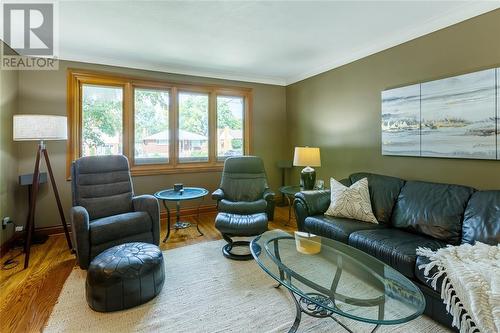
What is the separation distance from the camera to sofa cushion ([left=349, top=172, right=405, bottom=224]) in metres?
2.72

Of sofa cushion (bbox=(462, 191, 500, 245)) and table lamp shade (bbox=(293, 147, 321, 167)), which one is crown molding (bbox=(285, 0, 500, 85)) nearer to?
table lamp shade (bbox=(293, 147, 321, 167))

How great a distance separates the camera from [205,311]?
195 centimetres

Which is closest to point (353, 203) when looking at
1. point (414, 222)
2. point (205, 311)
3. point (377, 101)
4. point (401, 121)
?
point (414, 222)

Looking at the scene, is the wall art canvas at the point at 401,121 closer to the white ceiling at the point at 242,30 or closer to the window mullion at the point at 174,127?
the white ceiling at the point at 242,30

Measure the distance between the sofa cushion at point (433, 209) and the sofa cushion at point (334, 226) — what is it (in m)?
0.28

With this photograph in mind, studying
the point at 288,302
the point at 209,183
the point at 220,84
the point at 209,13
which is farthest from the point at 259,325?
the point at 220,84

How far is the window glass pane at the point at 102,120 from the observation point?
148 inches

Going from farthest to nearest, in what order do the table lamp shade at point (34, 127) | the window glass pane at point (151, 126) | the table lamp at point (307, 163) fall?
the window glass pane at point (151, 126) < the table lamp at point (307, 163) < the table lamp shade at point (34, 127)

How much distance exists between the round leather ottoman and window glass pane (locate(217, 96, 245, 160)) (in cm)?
288

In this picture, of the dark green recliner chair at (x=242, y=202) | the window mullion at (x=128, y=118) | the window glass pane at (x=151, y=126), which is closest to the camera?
the dark green recliner chair at (x=242, y=202)

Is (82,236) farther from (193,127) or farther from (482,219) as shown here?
(482,219)

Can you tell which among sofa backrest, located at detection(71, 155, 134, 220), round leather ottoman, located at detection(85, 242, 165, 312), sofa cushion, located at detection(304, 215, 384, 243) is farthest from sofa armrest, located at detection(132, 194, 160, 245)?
sofa cushion, located at detection(304, 215, 384, 243)

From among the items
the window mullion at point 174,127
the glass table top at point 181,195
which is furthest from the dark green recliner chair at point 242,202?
the window mullion at point 174,127

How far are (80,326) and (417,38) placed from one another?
4112 millimetres
